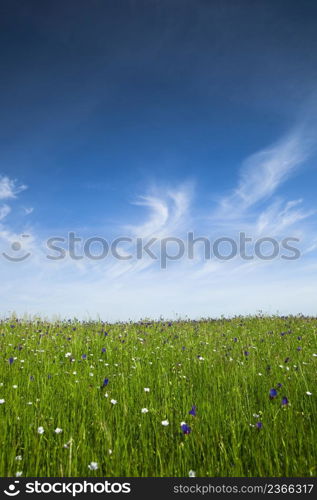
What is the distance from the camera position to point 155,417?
4000mm

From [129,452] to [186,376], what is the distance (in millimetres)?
2637

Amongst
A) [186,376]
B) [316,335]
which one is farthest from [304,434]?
[316,335]

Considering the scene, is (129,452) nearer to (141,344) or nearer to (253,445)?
(253,445)

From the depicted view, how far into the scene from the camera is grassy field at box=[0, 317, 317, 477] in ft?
10.1

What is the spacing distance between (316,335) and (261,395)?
6273mm

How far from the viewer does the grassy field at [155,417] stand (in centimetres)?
308

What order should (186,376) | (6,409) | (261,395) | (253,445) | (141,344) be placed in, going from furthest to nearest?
(141,344) < (186,376) < (261,395) < (6,409) < (253,445)

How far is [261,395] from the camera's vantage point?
479 centimetres

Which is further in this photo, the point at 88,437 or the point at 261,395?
the point at 261,395

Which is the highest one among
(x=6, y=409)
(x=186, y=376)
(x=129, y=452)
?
(x=186, y=376)

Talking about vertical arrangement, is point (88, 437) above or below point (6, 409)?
below
